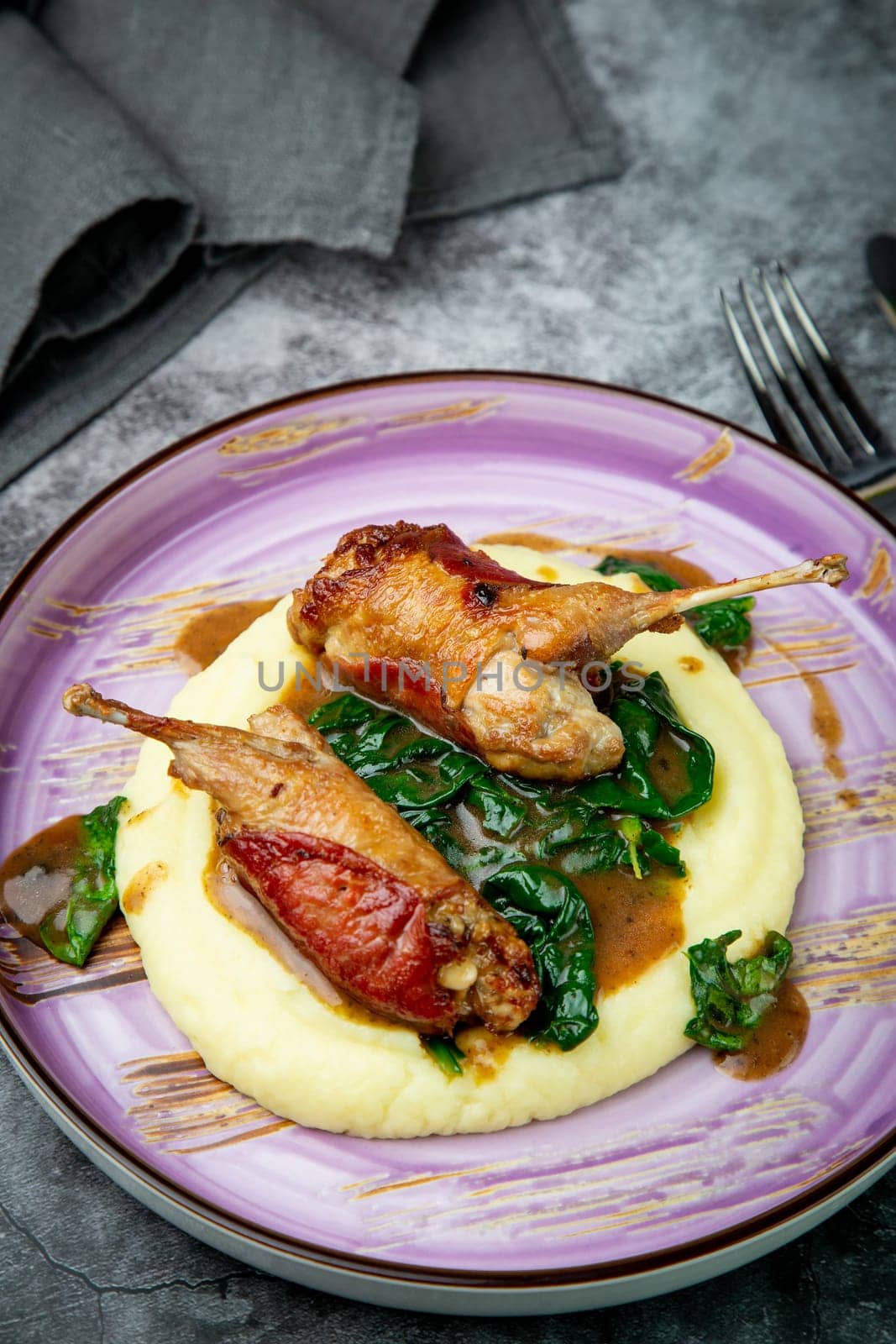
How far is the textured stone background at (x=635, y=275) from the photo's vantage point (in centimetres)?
811

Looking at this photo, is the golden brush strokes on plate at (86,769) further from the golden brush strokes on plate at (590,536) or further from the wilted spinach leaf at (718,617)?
the wilted spinach leaf at (718,617)

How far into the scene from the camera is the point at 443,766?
6020mm

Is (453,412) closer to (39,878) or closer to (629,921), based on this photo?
(629,921)

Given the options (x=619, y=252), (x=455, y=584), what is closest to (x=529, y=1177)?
(x=455, y=584)

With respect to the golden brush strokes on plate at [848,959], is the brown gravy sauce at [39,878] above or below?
above

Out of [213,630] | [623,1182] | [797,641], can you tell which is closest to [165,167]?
[213,630]

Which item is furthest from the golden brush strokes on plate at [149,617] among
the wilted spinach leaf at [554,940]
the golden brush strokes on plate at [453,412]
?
the wilted spinach leaf at [554,940]

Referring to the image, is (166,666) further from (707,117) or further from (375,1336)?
(707,117)

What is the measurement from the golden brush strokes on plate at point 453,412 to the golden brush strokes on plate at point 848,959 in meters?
3.74

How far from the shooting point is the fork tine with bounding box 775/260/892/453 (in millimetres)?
7953

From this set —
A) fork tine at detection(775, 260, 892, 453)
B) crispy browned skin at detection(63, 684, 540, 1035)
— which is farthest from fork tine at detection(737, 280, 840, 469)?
crispy browned skin at detection(63, 684, 540, 1035)

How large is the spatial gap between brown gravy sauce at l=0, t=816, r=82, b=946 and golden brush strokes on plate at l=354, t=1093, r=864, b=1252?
203 centimetres

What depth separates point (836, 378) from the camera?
8141mm

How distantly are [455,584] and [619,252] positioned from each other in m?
4.70
